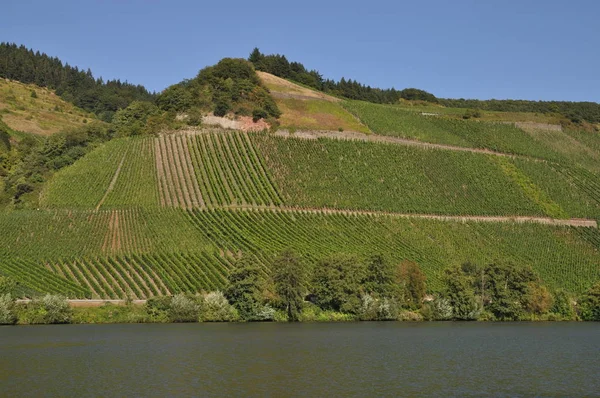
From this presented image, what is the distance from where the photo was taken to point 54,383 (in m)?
40.8

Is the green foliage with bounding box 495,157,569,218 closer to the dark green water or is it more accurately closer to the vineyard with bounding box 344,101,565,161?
the vineyard with bounding box 344,101,565,161

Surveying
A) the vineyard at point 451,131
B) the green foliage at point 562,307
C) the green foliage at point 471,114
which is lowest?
the green foliage at point 562,307

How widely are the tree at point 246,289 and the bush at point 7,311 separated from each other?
21.0 m

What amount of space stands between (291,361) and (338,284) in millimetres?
32731

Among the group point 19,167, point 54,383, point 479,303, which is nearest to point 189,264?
point 479,303

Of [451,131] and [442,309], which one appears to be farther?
[451,131]

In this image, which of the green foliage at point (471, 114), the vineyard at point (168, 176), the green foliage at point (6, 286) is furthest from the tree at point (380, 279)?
the green foliage at point (471, 114)

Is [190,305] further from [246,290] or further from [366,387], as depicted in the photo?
[366,387]

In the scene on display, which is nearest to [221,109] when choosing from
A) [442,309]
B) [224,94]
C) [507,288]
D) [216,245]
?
[224,94]

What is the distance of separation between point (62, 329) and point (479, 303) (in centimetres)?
4649

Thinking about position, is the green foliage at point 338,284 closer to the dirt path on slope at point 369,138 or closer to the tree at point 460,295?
the tree at point 460,295

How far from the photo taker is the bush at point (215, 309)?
7806cm

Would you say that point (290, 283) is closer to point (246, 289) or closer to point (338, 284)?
point (246, 289)

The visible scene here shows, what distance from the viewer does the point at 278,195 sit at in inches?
4621
